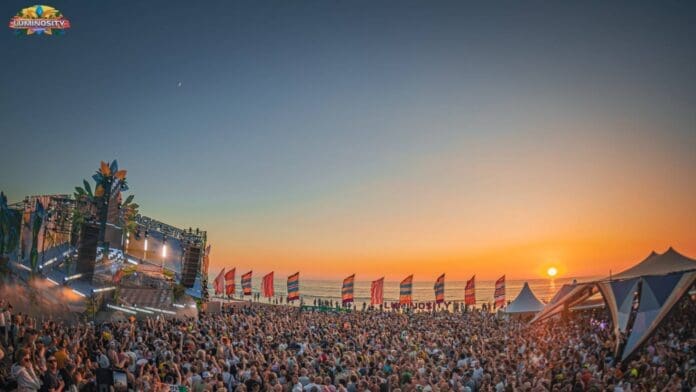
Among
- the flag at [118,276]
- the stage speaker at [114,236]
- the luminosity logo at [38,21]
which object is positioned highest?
the luminosity logo at [38,21]

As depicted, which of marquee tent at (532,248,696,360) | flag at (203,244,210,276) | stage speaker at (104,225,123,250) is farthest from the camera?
flag at (203,244,210,276)

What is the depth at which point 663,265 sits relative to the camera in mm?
18328

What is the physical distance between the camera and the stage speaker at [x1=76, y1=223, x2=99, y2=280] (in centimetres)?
2047

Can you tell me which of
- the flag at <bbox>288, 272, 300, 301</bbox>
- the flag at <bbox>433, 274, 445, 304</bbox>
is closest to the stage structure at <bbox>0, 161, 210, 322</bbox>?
the flag at <bbox>288, 272, 300, 301</bbox>

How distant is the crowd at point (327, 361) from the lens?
8.43 meters

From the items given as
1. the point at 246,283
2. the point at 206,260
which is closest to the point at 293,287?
the point at 246,283

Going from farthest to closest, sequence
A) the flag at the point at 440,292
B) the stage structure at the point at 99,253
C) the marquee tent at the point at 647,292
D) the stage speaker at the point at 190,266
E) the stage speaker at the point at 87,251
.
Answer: the flag at the point at 440,292
the stage speaker at the point at 190,266
the stage structure at the point at 99,253
the stage speaker at the point at 87,251
the marquee tent at the point at 647,292

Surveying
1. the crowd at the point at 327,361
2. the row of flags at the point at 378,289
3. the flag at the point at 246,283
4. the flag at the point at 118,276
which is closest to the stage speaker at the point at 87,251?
the flag at the point at 118,276

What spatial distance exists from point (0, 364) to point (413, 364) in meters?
9.62

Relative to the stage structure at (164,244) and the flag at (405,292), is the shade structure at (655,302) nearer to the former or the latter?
the flag at (405,292)

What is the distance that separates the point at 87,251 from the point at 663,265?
25.2 metres

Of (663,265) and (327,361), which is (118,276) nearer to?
(327,361)

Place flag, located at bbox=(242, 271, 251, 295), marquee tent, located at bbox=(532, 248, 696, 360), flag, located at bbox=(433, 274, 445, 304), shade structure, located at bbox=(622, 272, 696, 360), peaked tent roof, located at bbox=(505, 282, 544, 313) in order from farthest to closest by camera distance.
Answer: flag, located at bbox=(242, 271, 251, 295) → flag, located at bbox=(433, 274, 445, 304) → peaked tent roof, located at bbox=(505, 282, 544, 313) → marquee tent, located at bbox=(532, 248, 696, 360) → shade structure, located at bbox=(622, 272, 696, 360)

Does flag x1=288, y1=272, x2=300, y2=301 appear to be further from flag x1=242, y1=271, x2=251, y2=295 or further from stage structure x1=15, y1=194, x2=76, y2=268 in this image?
stage structure x1=15, y1=194, x2=76, y2=268
